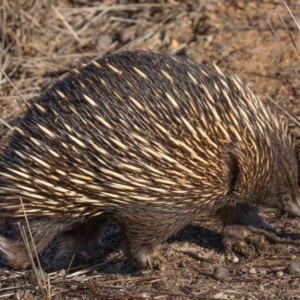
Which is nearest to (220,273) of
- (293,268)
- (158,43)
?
(293,268)

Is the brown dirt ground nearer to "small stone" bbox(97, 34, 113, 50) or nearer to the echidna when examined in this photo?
"small stone" bbox(97, 34, 113, 50)

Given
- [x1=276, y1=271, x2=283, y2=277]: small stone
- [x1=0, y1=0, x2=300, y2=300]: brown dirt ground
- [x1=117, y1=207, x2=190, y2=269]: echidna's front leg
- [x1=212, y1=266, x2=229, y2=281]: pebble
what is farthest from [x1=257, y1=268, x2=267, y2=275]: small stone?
[x1=117, y1=207, x2=190, y2=269]: echidna's front leg

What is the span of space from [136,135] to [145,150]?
0.33 ft

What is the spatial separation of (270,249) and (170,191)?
1044 millimetres

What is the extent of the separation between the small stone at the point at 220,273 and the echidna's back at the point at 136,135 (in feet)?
1.62

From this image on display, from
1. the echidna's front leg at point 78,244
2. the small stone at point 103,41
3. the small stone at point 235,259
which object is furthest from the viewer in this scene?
the small stone at point 103,41

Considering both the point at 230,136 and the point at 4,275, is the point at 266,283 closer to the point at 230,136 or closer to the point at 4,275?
the point at 230,136

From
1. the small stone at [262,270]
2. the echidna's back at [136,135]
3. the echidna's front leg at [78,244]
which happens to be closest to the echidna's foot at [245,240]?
the small stone at [262,270]

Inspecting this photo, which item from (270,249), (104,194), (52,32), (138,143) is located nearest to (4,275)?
(104,194)

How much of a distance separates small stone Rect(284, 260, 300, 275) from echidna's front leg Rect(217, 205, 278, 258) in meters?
0.37

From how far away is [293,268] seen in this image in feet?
16.3

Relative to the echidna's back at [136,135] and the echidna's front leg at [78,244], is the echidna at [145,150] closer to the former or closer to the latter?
the echidna's back at [136,135]

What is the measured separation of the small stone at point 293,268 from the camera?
4.97m

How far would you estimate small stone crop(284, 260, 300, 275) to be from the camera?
4.97m
